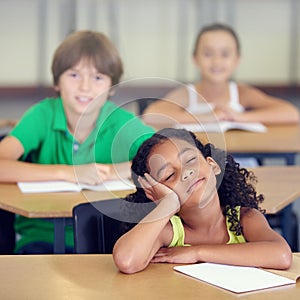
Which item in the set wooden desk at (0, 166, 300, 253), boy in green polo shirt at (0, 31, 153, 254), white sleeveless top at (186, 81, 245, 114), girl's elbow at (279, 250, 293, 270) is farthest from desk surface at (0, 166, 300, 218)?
white sleeveless top at (186, 81, 245, 114)

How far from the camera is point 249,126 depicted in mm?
4180

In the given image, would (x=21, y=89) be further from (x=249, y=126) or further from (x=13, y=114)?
(x=249, y=126)

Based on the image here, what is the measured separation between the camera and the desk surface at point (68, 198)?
2602 millimetres

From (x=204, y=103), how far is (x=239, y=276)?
247 cm

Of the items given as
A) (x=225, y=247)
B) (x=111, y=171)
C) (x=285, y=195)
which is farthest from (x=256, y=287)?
(x=111, y=171)

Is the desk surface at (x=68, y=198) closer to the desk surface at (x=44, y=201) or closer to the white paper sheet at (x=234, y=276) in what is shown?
the desk surface at (x=44, y=201)

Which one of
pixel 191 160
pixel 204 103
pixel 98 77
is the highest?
pixel 98 77

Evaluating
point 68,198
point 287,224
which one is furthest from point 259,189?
point 68,198

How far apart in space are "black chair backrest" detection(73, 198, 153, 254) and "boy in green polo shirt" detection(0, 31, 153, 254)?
40 cm

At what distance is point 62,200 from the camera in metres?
2.74

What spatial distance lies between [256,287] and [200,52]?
3141 millimetres

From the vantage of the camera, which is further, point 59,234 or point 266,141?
point 266,141

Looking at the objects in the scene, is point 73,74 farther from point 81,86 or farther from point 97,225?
point 97,225

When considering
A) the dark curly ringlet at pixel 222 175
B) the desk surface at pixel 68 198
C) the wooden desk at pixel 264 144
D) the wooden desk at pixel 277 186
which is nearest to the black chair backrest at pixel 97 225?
the dark curly ringlet at pixel 222 175
